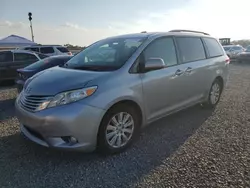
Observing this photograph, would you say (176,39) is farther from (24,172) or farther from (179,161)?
(24,172)

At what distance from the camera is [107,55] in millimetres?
4145

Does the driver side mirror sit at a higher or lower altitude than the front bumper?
higher

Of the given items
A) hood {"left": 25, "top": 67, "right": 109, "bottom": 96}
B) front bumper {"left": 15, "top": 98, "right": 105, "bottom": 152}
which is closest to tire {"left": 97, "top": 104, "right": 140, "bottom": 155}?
front bumper {"left": 15, "top": 98, "right": 105, "bottom": 152}

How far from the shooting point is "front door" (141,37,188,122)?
12.8 feet

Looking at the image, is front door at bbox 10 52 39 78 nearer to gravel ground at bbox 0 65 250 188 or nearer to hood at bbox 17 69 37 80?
hood at bbox 17 69 37 80

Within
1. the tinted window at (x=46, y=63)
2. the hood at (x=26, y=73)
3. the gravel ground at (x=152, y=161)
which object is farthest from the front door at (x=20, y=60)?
the gravel ground at (x=152, y=161)

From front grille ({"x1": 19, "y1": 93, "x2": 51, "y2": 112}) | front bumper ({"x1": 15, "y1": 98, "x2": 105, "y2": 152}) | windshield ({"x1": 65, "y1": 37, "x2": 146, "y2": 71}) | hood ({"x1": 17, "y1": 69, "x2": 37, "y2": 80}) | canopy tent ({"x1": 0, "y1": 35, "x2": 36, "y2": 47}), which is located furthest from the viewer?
canopy tent ({"x1": 0, "y1": 35, "x2": 36, "y2": 47})

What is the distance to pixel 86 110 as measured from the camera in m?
3.11

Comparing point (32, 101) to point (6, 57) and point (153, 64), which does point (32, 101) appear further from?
point (6, 57)

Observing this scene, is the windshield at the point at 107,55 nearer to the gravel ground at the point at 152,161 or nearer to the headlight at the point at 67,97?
the headlight at the point at 67,97

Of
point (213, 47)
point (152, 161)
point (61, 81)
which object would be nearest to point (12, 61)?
point (61, 81)

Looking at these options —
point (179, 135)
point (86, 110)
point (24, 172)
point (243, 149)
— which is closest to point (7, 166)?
point (24, 172)

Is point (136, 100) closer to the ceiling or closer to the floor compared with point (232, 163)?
closer to the ceiling

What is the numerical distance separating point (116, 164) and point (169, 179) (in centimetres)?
74
